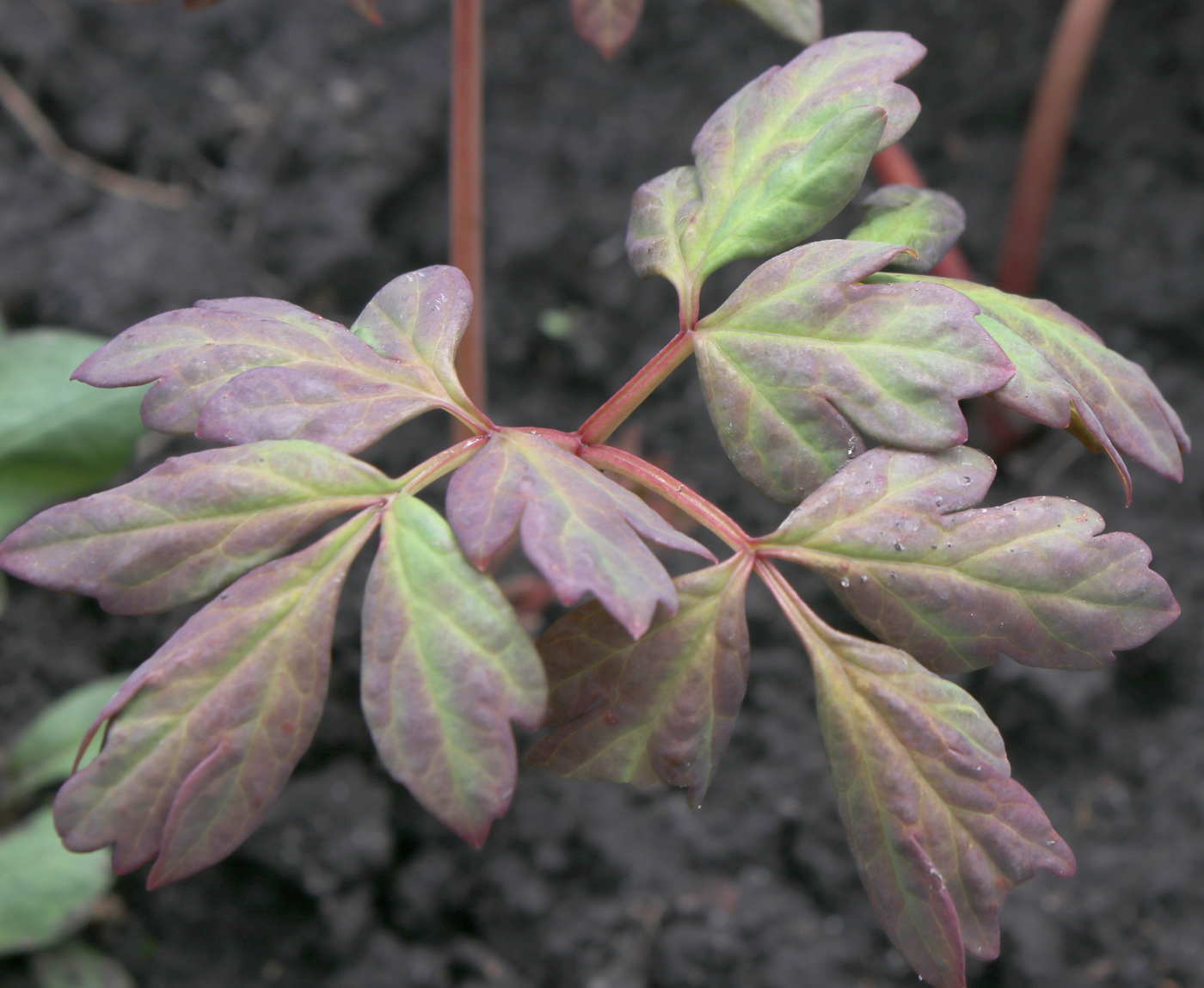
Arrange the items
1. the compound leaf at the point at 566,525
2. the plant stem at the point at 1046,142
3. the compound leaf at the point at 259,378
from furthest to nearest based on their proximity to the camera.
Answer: the plant stem at the point at 1046,142
the compound leaf at the point at 259,378
the compound leaf at the point at 566,525

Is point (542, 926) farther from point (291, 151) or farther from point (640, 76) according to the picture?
point (640, 76)

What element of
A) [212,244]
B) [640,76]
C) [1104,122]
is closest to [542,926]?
[212,244]

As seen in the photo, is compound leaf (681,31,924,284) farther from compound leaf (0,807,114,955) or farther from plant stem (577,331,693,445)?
compound leaf (0,807,114,955)

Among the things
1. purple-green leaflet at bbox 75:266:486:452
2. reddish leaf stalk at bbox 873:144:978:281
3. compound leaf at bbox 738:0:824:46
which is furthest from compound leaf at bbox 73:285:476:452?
reddish leaf stalk at bbox 873:144:978:281

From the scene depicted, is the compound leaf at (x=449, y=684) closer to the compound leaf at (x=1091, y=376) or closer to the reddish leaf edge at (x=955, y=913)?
the reddish leaf edge at (x=955, y=913)

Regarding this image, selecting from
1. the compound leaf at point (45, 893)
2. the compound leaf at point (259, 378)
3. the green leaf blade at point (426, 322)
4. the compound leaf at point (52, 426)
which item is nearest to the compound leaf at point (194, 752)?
the compound leaf at point (259, 378)
